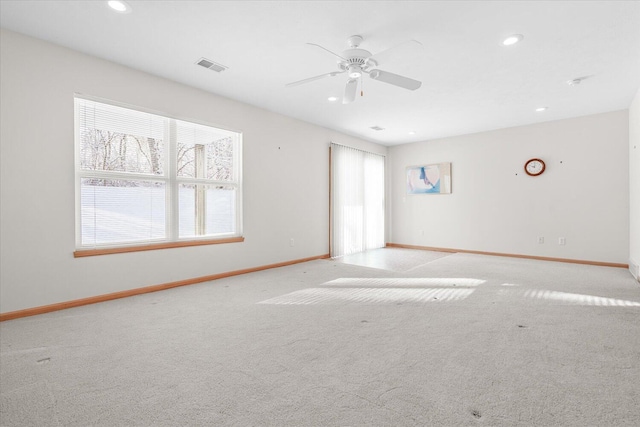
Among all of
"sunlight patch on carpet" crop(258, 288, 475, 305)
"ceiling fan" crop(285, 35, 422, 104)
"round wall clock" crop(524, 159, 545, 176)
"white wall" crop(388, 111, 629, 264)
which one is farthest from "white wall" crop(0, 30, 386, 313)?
"round wall clock" crop(524, 159, 545, 176)

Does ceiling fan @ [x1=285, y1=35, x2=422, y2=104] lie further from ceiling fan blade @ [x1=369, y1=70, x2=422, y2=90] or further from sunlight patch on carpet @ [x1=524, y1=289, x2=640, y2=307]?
sunlight patch on carpet @ [x1=524, y1=289, x2=640, y2=307]

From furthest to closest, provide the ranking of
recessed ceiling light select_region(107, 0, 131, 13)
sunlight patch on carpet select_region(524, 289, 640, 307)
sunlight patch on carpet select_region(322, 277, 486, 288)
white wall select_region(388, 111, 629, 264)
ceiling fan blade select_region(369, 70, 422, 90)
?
white wall select_region(388, 111, 629, 264)
sunlight patch on carpet select_region(322, 277, 486, 288)
sunlight patch on carpet select_region(524, 289, 640, 307)
ceiling fan blade select_region(369, 70, 422, 90)
recessed ceiling light select_region(107, 0, 131, 13)

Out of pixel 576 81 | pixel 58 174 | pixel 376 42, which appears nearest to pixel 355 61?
pixel 376 42

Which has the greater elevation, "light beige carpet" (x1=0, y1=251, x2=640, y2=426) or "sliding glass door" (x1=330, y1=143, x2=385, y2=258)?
"sliding glass door" (x1=330, y1=143, x2=385, y2=258)

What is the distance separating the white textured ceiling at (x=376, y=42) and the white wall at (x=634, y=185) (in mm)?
323

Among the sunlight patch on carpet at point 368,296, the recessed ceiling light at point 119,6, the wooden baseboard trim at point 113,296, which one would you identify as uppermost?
the recessed ceiling light at point 119,6

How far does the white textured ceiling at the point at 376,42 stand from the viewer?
251 cm

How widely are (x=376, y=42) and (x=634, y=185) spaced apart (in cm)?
448

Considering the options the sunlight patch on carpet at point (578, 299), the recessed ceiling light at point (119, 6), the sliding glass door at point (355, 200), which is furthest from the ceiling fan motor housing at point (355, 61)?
the sliding glass door at point (355, 200)

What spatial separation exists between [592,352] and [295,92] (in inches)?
160

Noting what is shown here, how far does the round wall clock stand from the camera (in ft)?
19.0

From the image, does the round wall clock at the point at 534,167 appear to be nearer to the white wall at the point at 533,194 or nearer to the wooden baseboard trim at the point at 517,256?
the white wall at the point at 533,194

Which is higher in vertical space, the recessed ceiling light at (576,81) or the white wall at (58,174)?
the recessed ceiling light at (576,81)

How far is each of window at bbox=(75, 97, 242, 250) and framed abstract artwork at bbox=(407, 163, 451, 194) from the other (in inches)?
175
